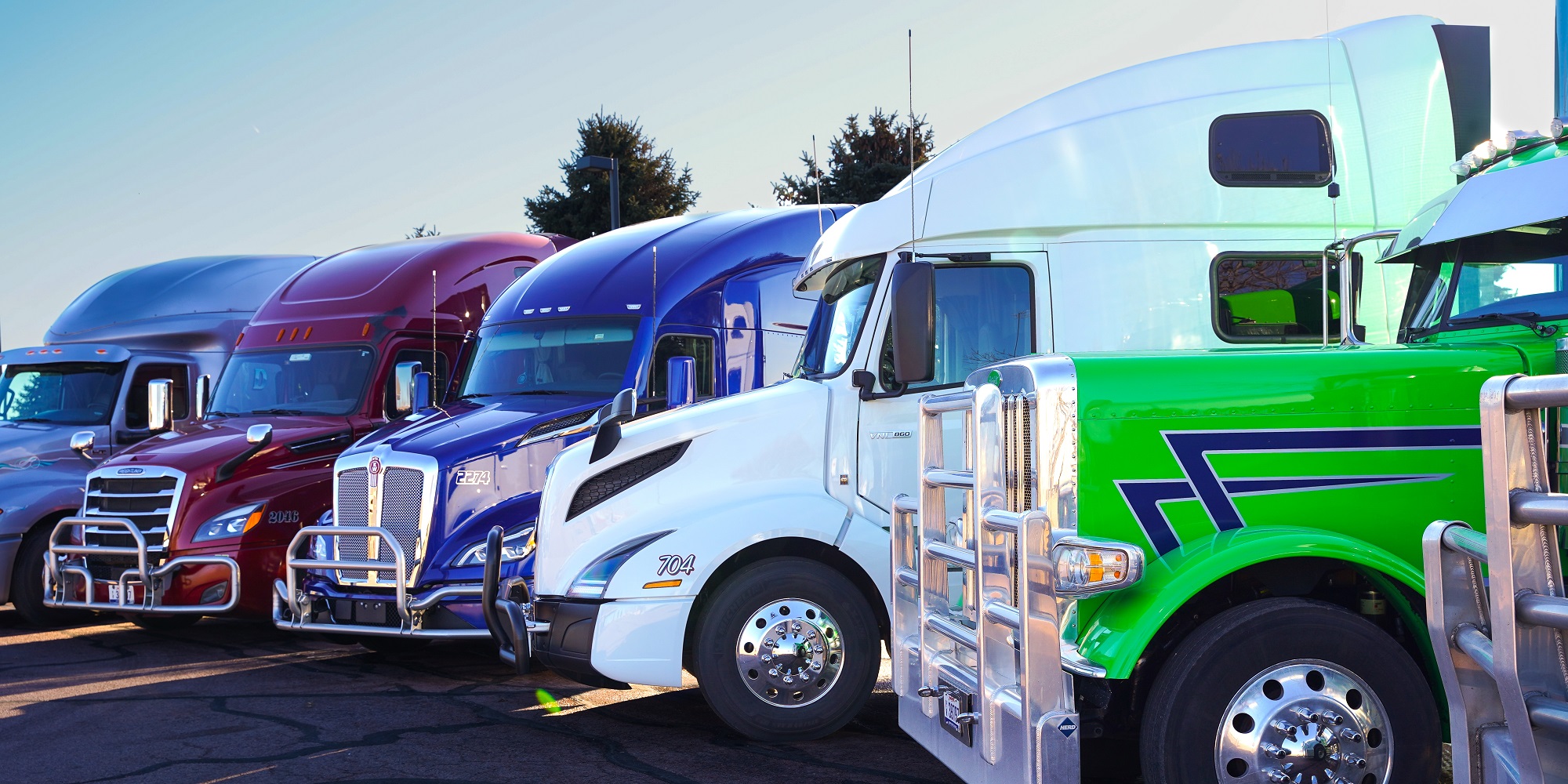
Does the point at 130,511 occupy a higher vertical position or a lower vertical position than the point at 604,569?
lower

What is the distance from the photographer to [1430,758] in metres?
4.30

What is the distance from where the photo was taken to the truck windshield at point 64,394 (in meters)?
13.5

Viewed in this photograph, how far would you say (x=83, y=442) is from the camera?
12.6m

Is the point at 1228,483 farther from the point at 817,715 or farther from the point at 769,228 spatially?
the point at 769,228

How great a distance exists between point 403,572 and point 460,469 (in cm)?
81

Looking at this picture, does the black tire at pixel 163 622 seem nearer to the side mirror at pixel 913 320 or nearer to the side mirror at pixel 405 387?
the side mirror at pixel 405 387

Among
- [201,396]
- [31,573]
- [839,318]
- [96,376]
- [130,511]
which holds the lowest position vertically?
[31,573]

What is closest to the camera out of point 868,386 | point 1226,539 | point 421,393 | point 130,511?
point 1226,539

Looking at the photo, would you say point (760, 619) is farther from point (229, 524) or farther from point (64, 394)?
point (64, 394)

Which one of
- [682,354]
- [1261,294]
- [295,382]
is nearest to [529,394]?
[682,354]

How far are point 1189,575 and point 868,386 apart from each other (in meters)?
2.97

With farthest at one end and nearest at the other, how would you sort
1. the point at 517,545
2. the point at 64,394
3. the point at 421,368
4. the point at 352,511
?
1. the point at 64,394
2. the point at 421,368
3. the point at 352,511
4. the point at 517,545

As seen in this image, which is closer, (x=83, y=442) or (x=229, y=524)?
(x=229, y=524)

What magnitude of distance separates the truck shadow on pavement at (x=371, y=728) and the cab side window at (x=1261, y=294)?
9.04 feet
